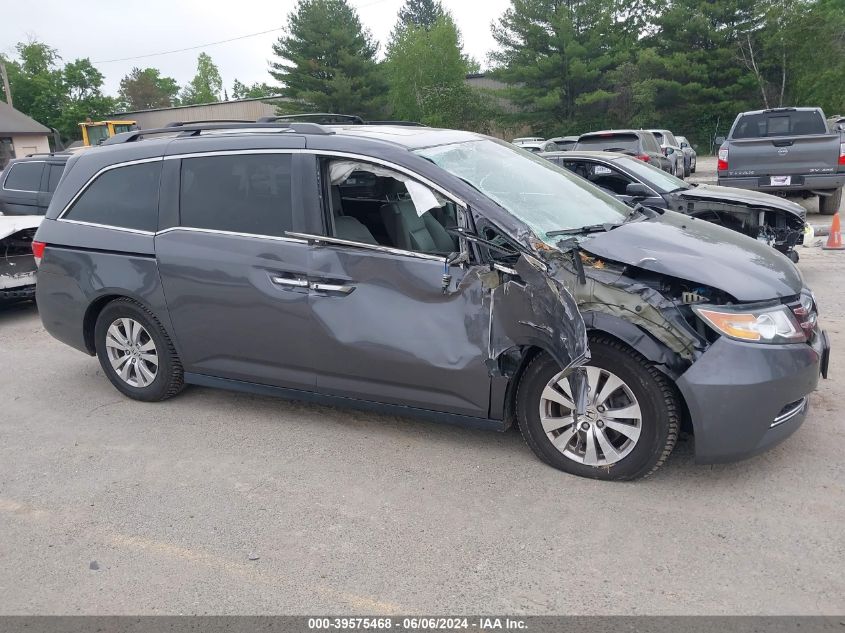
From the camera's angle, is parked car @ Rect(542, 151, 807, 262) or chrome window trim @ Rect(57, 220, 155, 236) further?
parked car @ Rect(542, 151, 807, 262)

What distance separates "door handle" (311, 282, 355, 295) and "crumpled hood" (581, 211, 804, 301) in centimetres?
134

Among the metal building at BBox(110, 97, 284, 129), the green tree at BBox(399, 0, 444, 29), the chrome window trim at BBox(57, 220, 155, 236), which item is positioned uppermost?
the green tree at BBox(399, 0, 444, 29)

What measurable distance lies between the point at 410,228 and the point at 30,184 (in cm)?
886

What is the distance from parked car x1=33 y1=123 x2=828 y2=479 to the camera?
11.2ft

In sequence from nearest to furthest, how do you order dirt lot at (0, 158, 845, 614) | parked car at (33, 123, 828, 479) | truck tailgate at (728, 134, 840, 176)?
dirt lot at (0, 158, 845, 614)
parked car at (33, 123, 828, 479)
truck tailgate at (728, 134, 840, 176)

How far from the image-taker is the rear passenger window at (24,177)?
10.6m

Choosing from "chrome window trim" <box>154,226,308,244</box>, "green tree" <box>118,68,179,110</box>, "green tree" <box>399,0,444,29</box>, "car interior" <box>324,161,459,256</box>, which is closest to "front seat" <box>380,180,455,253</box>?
"car interior" <box>324,161,459,256</box>

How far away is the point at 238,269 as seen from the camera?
437cm

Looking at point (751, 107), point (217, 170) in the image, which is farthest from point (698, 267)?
point (751, 107)

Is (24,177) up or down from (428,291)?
up

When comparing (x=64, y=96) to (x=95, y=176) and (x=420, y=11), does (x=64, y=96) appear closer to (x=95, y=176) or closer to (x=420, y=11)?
Result: (x=420, y=11)

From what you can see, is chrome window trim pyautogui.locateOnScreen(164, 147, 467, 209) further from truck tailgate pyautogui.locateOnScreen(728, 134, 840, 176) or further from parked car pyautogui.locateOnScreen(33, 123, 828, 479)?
truck tailgate pyautogui.locateOnScreen(728, 134, 840, 176)

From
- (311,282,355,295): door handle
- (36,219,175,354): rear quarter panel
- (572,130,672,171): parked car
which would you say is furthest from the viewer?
(572,130,672,171): parked car

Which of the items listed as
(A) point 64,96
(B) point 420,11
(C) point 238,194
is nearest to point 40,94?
(A) point 64,96
